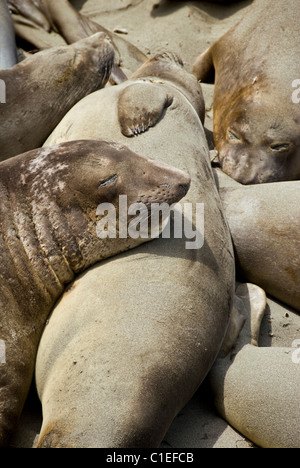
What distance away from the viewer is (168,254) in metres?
3.13

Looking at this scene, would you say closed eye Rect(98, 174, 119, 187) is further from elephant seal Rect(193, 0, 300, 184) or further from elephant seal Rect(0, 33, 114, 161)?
elephant seal Rect(193, 0, 300, 184)

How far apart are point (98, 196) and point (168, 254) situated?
0.44 meters

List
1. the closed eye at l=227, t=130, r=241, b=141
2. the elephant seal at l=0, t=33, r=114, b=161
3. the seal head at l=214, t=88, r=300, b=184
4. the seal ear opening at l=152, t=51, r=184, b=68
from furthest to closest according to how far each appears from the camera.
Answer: the seal ear opening at l=152, t=51, r=184, b=68 < the closed eye at l=227, t=130, r=241, b=141 < the seal head at l=214, t=88, r=300, b=184 < the elephant seal at l=0, t=33, r=114, b=161

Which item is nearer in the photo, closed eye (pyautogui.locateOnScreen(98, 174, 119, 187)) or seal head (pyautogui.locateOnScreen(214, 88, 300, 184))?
closed eye (pyautogui.locateOnScreen(98, 174, 119, 187))

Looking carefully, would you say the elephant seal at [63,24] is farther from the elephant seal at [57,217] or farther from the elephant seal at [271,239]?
the elephant seal at [57,217]

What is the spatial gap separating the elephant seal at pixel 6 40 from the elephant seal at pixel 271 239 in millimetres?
2247

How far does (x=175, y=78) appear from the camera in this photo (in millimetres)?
4570

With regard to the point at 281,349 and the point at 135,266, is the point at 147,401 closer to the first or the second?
the point at 135,266

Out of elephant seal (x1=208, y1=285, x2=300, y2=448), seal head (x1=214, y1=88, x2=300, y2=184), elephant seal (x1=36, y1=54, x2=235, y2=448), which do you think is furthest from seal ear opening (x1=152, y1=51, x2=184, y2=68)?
elephant seal (x1=208, y1=285, x2=300, y2=448)

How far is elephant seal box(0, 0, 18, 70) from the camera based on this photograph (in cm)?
504

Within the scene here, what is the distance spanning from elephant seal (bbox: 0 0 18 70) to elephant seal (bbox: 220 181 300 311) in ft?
7.37

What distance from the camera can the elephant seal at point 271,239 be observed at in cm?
374

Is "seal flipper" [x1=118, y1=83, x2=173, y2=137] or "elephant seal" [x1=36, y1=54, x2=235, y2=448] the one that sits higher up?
"seal flipper" [x1=118, y1=83, x2=173, y2=137]

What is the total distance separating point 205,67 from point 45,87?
1.79 meters
